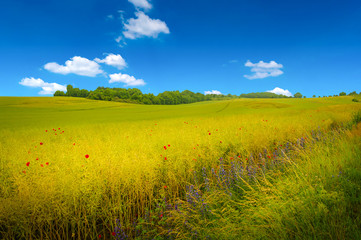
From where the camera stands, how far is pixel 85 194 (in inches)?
119

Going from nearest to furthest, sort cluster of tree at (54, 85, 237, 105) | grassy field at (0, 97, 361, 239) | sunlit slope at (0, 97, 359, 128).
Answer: grassy field at (0, 97, 361, 239) < sunlit slope at (0, 97, 359, 128) < cluster of tree at (54, 85, 237, 105)

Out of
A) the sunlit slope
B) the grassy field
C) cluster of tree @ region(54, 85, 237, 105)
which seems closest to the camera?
the grassy field

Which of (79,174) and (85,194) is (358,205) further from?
(79,174)

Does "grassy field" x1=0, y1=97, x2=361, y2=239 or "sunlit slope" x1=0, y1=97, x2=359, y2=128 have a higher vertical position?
"sunlit slope" x1=0, y1=97, x2=359, y2=128

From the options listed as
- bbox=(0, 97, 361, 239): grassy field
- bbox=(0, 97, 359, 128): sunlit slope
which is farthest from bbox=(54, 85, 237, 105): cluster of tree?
bbox=(0, 97, 361, 239): grassy field

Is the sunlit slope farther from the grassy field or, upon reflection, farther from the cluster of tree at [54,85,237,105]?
the cluster of tree at [54,85,237,105]

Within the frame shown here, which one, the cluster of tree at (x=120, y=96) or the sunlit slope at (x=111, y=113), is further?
the cluster of tree at (x=120, y=96)

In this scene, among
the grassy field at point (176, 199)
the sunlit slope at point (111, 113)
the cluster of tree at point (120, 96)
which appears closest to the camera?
the grassy field at point (176, 199)

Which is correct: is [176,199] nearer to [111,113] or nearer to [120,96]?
[111,113]

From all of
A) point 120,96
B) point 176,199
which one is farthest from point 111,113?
point 120,96

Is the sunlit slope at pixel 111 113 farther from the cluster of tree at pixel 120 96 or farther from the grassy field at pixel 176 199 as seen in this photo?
the cluster of tree at pixel 120 96

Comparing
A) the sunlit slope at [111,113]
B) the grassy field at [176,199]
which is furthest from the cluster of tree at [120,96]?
the grassy field at [176,199]

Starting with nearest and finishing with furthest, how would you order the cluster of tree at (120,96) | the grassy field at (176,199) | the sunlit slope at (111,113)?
the grassy field at (176,199)
the sunlit slope at (111,113)
the cluster of tree at (120,96)

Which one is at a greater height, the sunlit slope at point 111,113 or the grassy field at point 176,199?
the sunlit slope at point 111,113
